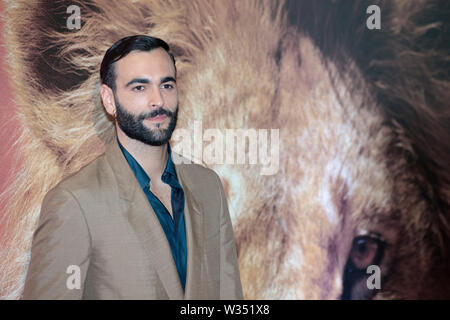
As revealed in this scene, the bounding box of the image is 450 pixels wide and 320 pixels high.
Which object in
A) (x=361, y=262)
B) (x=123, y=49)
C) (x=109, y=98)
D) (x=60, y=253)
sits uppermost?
(x=123, y=49)

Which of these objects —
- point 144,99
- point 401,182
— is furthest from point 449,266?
point 144,99

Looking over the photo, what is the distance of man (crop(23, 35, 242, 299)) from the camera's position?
53.7 inches

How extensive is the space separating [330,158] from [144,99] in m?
0.99

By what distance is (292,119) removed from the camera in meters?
2.08

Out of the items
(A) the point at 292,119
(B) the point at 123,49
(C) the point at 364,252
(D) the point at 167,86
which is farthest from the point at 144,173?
(C) the point at 364,252

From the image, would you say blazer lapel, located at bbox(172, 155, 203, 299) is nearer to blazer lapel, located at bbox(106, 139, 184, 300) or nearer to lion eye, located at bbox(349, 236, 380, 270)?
blazer lapel, located at bbox(106, 139, 184, 300)

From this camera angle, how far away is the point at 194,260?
151 cm

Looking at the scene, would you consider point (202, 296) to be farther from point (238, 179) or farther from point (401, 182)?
point (401, 182)

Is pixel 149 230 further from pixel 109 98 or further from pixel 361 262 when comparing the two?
pixel 361 262

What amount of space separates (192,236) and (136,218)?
0.67 feet

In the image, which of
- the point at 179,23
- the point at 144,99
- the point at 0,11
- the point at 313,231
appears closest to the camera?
the point at 144,99

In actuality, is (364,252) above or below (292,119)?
below

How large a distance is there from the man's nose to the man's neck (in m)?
0.15

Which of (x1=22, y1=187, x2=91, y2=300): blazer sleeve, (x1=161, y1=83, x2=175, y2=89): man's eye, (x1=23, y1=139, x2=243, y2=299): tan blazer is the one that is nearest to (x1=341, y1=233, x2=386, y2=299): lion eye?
(x1=23, y1=139, x2=243, y2=299): tan blazer
